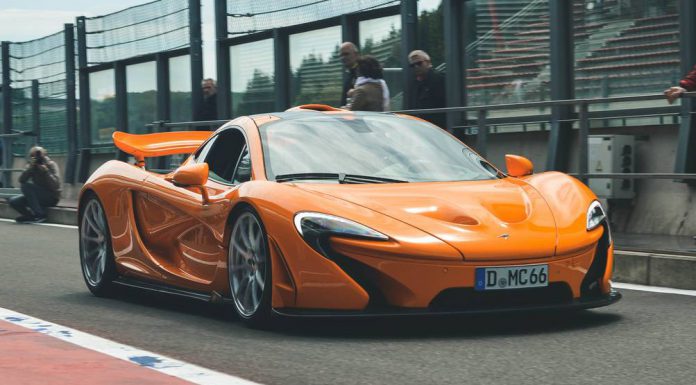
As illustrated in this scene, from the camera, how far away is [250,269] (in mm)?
6969

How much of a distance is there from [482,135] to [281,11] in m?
8.50

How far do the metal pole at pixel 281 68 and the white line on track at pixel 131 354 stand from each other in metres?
12.2

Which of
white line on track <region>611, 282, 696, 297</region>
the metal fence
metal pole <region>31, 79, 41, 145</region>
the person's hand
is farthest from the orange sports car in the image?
metal pole <region>31, 79, 41, 145</region>

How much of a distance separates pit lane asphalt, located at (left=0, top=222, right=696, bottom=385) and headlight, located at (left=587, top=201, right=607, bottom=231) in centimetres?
49

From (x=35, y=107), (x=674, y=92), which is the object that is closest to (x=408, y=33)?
(x=674, y=92)

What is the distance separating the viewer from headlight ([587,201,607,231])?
22.7 ft

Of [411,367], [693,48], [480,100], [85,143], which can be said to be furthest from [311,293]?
[85,143]

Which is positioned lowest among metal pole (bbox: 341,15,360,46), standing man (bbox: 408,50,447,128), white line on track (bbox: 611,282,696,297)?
white line on track (bbox: 611,282,696,297)

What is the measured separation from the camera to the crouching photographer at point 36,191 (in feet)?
64.6

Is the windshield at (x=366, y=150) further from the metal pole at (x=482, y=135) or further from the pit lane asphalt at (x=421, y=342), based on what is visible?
the metal pole at (x=482, y=135)

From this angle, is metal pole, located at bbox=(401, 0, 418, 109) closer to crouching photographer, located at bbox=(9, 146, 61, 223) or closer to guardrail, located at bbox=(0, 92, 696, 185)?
guardrail, located at bbox=(0, 92, 696, 185)

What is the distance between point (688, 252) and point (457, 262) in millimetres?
3215

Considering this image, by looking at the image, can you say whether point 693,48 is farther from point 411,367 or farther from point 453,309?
point 411,367

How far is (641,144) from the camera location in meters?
10.6
